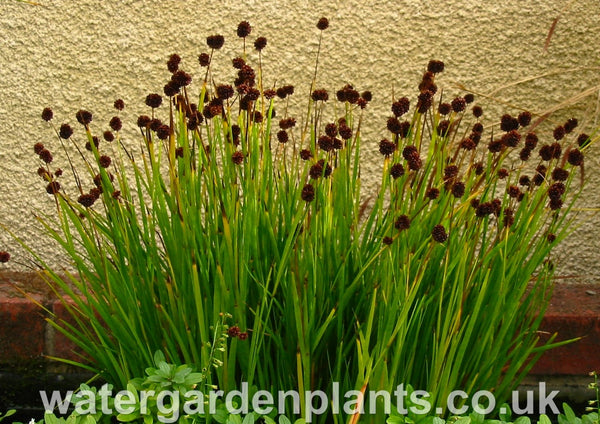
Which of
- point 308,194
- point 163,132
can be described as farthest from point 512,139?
point 163,132

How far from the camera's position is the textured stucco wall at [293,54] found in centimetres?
278

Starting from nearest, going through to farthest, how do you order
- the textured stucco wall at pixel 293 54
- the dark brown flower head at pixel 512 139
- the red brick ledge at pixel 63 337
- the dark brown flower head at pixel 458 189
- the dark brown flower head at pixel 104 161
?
the dark brown flower head at pixel 458 189 → the dark brown flower head at pixel 512 139 → the dark brown flower head at pixel 104 161 → the red brick ledge at pixel 63 337 → the textured stucco wall at pixel 293 54

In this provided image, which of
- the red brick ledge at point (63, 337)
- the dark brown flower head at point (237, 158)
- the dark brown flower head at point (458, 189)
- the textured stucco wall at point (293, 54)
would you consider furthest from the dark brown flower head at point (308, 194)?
the textured stucco wall at point (293, 54)

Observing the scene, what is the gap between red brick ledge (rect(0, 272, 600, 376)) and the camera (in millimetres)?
2422

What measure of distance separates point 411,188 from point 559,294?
112 centimetres

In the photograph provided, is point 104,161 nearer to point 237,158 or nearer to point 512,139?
point 237,158

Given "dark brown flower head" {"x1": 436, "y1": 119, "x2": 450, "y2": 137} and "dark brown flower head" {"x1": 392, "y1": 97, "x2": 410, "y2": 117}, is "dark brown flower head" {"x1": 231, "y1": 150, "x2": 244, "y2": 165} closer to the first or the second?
"dark brown flower head" {"x1": 392, "y1": 97, "x2": 410, "y2": 117}

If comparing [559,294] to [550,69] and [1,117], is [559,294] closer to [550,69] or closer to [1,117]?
[550,69]

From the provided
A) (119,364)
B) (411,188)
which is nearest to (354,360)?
(411,188)

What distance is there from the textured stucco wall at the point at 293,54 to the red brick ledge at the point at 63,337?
342mm

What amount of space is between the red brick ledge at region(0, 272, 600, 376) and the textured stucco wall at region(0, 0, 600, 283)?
1.12 feet

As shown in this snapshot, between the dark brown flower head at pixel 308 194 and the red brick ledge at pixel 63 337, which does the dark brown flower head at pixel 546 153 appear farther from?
the red brick ledge at pixel 63 337

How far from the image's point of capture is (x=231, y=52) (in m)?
2.83

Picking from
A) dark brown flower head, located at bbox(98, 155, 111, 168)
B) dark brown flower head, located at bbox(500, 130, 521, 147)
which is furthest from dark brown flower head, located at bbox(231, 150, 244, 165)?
dark brown flower head, located at bbox(500, 130, 521, 147)
